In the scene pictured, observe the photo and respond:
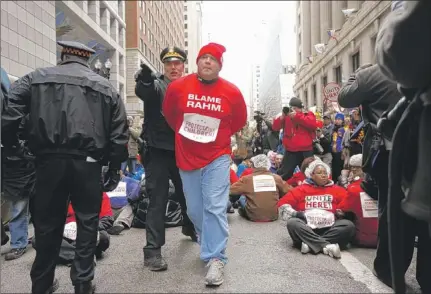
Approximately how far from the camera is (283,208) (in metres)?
5.02

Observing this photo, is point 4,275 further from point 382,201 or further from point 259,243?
point 382,201

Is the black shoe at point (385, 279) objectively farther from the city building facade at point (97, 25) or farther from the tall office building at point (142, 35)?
the tall office building at point (142, 35)

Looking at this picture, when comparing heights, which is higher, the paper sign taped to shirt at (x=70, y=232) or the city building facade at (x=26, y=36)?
the city building facade at (x=26, y=36)

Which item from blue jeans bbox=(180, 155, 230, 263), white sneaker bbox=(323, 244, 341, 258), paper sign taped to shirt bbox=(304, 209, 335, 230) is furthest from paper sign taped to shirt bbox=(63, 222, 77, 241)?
white sneaker bbox=(323, 244, 341, 258)

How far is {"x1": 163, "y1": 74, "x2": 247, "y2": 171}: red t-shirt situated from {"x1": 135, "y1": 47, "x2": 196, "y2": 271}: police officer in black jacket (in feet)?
0.92

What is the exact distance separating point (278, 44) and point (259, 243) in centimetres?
1934

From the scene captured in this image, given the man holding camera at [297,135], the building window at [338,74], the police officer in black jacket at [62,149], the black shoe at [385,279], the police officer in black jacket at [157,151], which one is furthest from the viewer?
the building window at [338,74]

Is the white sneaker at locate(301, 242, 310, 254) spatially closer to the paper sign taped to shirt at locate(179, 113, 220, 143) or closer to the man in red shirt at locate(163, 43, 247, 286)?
the man in red shirt at locate(163, 43, 247, 286)

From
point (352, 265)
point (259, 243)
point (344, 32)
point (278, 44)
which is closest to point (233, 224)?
point (259, 243)

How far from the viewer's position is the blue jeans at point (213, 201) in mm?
3754

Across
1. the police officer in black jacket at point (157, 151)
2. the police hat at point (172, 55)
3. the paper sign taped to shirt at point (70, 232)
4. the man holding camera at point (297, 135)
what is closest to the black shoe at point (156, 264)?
the police officer in black jacket at point (157, 151)

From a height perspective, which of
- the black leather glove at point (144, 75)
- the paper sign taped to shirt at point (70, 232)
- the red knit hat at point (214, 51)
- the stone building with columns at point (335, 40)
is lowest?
the paper sign taped to shirt at point (70, 232)

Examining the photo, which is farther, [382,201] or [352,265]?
[352,265]

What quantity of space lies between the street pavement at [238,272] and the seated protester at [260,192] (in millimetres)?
1247
